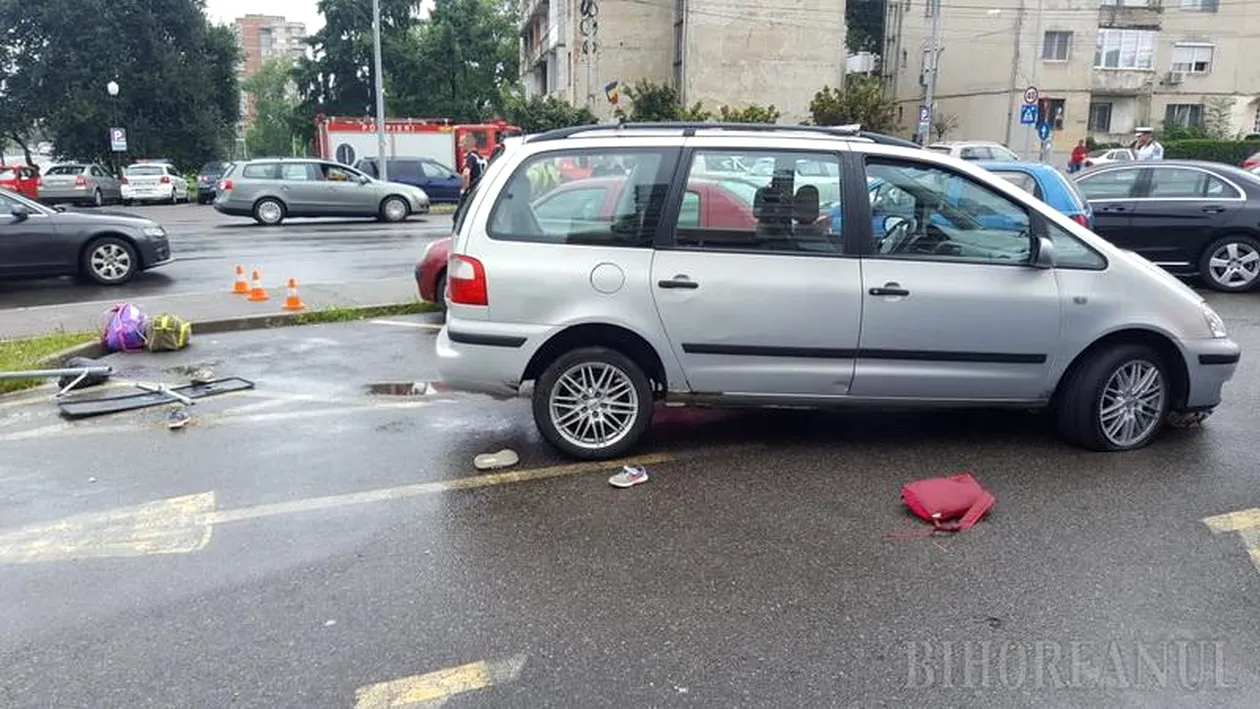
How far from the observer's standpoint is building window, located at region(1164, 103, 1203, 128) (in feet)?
152

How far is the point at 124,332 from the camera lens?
320 inches

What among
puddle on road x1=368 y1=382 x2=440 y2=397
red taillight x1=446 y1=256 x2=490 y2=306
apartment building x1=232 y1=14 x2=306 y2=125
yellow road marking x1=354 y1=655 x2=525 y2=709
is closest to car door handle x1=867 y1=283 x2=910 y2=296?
red taillight x1=446 y1=256 x2=490 y2=306

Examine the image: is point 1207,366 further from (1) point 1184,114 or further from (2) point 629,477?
(1) point 1184,114

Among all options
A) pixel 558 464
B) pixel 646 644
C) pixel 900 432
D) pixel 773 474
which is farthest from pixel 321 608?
pixel 900 432

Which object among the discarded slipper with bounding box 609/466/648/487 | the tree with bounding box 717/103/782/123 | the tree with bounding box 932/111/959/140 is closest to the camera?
the discarded slipper with bounding box 609/466/648/487

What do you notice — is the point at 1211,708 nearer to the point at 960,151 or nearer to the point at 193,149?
the point at 960,151

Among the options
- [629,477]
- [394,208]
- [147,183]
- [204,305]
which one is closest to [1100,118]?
[394,208]

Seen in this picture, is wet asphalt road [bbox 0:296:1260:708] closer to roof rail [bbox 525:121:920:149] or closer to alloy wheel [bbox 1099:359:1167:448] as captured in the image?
alloy wheel [bbox 1099:359:1167:448]

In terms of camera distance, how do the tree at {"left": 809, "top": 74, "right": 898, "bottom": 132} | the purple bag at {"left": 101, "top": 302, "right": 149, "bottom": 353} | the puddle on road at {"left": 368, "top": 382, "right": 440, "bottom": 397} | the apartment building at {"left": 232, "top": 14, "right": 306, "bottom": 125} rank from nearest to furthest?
the puddle on road at {"left": 368, "top": 382, "right": 440, "bottom": 397}, the purple bag at {"left": 101, "top": 302, "right": 149, "bottom": 353}, the tree at {"left": 809, "top": 74, "right": 898, "bottom": 132}, the apartment building at {"left": 232, "top": 14, "right": 306, "bottom": 125}

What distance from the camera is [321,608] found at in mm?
3629

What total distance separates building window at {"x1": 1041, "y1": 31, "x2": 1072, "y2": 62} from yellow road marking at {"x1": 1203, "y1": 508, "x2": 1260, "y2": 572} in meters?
42.8

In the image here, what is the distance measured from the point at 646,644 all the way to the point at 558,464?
2005mm

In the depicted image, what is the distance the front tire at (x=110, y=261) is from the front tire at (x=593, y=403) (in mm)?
9231

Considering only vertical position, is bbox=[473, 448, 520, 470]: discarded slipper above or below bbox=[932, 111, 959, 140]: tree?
below
